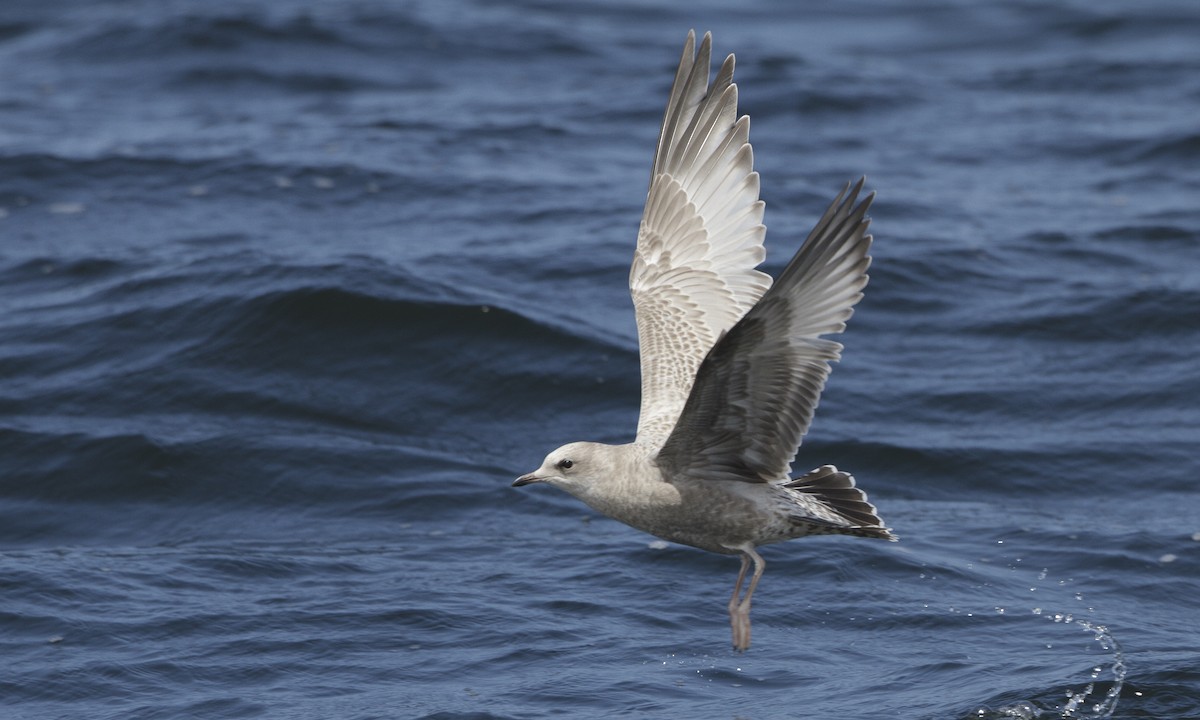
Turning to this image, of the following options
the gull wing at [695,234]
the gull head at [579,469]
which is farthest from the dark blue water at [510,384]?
the gull wing at [695,234]

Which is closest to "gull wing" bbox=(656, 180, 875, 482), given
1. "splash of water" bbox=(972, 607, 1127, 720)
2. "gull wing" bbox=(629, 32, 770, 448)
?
"gull wing" bbox=(629, 32, 770, 448)

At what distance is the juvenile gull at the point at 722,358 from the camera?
6.05m

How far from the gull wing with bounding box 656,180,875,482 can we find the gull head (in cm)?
23

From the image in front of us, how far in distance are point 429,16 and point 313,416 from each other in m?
11.3

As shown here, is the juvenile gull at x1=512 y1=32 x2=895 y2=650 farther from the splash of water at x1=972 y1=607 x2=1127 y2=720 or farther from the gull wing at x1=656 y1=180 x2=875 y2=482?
the splash of water at x1=972 y1=607 x2=1127 y2=720

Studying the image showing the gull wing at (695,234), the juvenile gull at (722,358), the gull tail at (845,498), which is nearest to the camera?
the juvenile gull at (722,358)

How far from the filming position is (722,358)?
6.00 metres

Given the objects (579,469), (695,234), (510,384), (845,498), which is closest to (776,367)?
(845,498)

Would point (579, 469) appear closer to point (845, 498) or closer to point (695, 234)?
point (845, 498)

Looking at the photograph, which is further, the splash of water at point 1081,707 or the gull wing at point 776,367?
the splash of water at point 1081,707

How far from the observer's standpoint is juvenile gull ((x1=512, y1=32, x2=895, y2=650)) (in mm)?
6055

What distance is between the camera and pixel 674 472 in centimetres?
670

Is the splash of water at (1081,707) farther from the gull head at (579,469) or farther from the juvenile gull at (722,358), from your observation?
the gull head at (579,469)

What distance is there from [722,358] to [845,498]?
1.09 m
